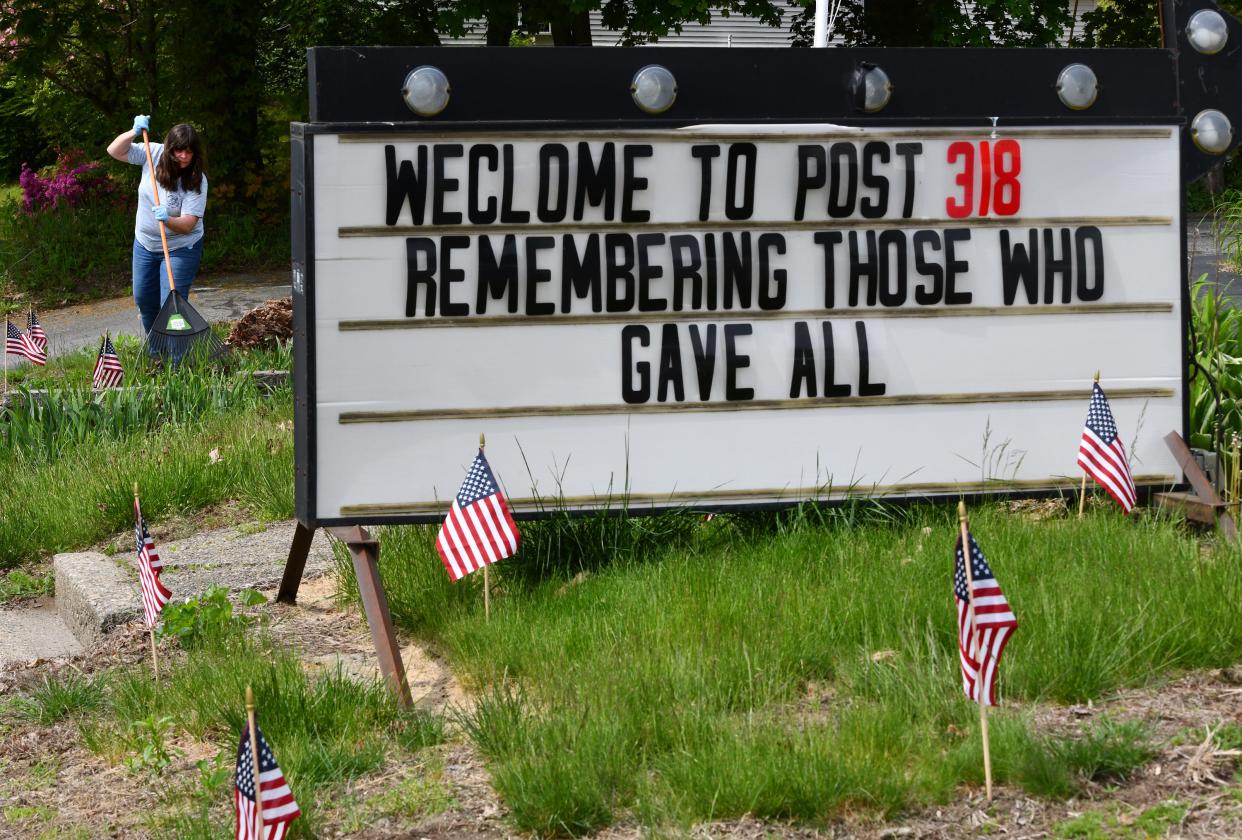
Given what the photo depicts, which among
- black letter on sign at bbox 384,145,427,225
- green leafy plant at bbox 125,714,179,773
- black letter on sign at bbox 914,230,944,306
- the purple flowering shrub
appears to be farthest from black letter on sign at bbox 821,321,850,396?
the purple flowering shrub

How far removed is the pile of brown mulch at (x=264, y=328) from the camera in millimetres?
11383

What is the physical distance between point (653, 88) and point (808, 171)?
64 centimetres

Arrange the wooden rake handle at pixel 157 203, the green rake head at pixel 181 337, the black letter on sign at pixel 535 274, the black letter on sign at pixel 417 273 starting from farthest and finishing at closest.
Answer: the wooden rake handle at pixel 157 203 → the green rake head at pixel 181 337 → the black letter on sign at pixel 535 274 → the black letter on sign at pixel 417 273

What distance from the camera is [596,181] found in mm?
5285

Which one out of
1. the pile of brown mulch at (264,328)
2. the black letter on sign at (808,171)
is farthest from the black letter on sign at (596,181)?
the pile of brown mulch at (264,328)

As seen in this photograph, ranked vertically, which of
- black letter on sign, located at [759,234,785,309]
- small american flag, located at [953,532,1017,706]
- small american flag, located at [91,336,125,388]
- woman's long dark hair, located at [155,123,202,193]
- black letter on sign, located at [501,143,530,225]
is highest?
woman's long dark hair, located at [155,123,202,193]

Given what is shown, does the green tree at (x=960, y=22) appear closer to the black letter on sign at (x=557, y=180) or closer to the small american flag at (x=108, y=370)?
the small american flag at (x=108, y=370)

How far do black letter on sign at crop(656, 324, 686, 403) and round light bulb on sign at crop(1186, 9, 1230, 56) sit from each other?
2.24m

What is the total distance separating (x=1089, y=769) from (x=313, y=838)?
1.86 m

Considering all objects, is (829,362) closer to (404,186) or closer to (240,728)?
(404,186)

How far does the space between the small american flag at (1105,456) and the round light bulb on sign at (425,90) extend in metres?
2.53

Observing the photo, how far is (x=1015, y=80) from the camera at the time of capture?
5527 mm

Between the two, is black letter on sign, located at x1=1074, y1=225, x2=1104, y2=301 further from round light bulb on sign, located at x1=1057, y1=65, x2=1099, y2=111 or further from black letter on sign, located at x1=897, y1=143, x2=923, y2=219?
black letter on sign, located at x1=897, y1=143, x2=923, y2=219

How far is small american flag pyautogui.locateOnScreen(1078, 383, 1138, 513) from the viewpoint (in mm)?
5305
